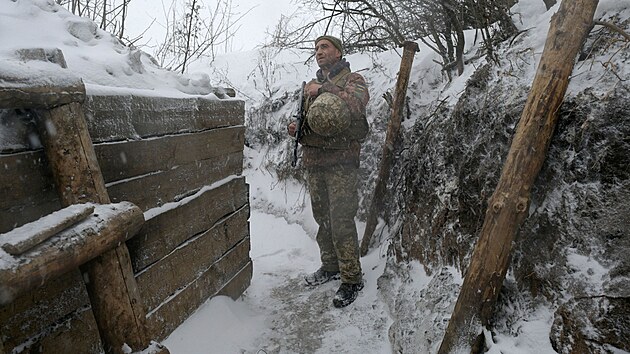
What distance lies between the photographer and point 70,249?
3.83ft

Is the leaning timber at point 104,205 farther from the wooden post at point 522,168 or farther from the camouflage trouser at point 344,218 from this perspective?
the wooden post at point 522,168

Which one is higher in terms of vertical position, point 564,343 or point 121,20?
point 121,20

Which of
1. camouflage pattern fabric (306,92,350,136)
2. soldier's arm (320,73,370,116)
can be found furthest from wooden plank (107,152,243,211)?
soldier's arm (320,73,370,116)

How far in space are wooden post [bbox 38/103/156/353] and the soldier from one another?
1974 mm

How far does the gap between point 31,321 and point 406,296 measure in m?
2.21

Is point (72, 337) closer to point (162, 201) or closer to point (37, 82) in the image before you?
point (162, 201)

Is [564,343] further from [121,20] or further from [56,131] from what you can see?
[121,20]

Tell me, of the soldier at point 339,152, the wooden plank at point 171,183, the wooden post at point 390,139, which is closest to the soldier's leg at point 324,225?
the soldier at point 339,152

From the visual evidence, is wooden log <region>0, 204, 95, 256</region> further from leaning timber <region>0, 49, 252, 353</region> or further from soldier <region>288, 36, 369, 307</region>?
soldier <region>288, 36, 369, 307</region>

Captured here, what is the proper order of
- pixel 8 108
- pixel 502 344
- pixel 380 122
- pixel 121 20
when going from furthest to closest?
1. pixel 380 122
2. pixel 121 20
3. pixel 502 344
4. pixel 8 108

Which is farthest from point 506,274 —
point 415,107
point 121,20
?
point 121,20

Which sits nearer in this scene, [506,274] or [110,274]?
[110,274]

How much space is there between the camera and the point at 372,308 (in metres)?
3.16

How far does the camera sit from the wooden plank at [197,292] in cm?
220
